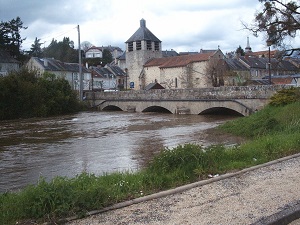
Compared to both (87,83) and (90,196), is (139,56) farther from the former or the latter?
(90,196)

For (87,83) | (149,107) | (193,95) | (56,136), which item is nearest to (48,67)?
(87,83)

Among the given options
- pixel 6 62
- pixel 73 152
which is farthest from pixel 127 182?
pixel 6 62

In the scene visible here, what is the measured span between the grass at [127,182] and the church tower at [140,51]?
7465 centimetres

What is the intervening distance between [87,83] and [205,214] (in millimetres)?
78725

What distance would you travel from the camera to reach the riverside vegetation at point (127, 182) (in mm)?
5738

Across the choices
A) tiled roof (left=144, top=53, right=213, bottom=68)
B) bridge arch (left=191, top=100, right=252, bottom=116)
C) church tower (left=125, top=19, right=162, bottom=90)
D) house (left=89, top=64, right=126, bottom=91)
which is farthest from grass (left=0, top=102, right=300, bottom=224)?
house (left=89, top=64, right=126, bottom=91)

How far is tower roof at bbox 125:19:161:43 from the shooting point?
281 feet

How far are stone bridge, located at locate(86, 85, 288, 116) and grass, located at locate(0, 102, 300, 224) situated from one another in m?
25.4

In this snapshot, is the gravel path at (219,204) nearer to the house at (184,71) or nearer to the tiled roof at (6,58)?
the tiled roof at (6,58)

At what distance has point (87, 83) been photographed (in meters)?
82.7

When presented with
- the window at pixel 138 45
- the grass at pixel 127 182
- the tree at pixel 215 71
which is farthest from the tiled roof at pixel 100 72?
the grass at pixel 127 182

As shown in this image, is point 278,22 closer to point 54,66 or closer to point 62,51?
point 54,66

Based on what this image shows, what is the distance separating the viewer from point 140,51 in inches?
3364

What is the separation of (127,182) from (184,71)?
6929 centimetres
